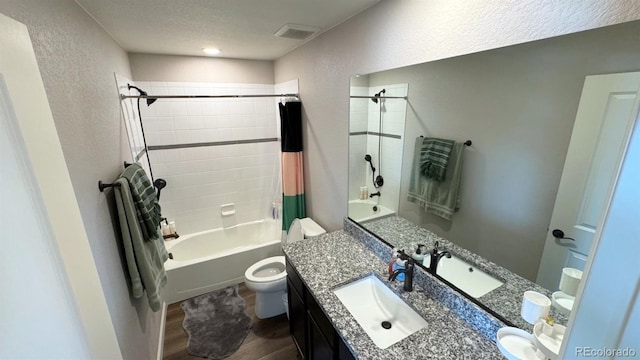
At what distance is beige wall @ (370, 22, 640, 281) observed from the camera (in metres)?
0.79

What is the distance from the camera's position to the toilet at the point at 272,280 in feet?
7.08

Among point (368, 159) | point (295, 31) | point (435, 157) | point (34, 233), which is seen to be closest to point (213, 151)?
point (295, 31)

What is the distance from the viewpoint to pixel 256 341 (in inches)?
80.7

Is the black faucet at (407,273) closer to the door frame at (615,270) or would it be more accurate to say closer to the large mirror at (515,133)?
the large mirror at (515,133)

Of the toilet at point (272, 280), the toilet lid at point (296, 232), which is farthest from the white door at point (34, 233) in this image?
the toilet lid at point (296, 232)

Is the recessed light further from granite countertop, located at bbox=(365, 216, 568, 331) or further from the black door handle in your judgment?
the black door handle

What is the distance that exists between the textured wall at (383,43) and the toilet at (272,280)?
0.19 meters

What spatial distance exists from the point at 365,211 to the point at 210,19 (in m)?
1.67

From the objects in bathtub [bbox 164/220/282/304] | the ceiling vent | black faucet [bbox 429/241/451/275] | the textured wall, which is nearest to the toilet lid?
the textured wall

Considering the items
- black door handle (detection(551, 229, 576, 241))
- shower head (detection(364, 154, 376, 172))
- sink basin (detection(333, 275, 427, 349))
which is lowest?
sink basin (detection(333, 275, 427, 349))

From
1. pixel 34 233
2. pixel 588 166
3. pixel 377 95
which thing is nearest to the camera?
pixel 34 233

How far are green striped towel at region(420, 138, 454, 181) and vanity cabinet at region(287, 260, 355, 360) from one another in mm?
935

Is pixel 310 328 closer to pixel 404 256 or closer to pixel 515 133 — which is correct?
pixel 404 256

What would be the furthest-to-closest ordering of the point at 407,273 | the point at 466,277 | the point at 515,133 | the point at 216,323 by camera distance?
the point at 216,323
the point at 407,273
the point at 466,277
the point at 515,133
